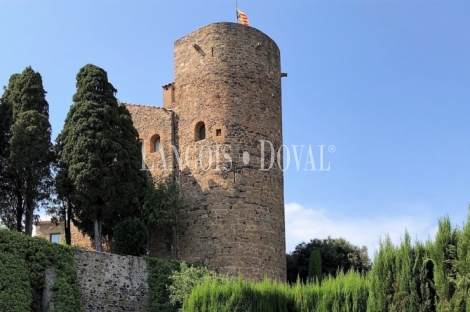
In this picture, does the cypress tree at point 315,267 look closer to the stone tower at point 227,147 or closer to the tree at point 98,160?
the stone tower at point 227,147

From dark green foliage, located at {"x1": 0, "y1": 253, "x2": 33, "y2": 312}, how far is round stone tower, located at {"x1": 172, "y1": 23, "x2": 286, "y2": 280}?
20.7ft

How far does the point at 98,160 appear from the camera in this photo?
A: 21891 millimetres

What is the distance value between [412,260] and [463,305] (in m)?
1.50

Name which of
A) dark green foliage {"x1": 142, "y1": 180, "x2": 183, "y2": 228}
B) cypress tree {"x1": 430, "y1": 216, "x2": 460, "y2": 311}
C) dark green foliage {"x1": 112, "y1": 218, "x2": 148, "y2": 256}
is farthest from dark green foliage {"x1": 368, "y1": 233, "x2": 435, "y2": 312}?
dark green foliage {"x1": 142, "y1": 180, "x2": 183, "y2": 228}

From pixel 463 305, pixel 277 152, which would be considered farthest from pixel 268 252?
pixel 463 305

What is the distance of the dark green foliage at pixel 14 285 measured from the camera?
16.9 m

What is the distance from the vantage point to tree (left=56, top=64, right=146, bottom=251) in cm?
2180

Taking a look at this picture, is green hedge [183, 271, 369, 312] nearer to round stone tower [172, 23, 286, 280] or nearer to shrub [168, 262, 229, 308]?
shrub [168, 262, 229, 308]

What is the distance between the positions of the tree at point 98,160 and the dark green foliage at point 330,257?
928cm

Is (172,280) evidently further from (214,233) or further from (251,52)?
(251,52)

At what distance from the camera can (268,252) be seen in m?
22.8

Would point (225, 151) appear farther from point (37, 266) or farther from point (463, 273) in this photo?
point (463, 273)

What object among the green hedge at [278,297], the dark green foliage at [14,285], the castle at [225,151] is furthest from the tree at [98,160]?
the green hedge at [278,297]

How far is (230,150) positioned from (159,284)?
4.83 meters
